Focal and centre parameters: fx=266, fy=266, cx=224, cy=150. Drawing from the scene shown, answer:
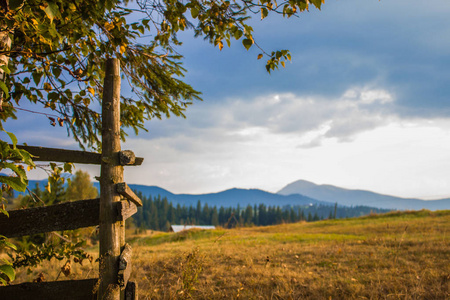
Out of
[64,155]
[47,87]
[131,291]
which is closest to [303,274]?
[131,291]

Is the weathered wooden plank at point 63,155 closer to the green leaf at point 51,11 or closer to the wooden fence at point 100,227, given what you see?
the wooden fence at point 100,227

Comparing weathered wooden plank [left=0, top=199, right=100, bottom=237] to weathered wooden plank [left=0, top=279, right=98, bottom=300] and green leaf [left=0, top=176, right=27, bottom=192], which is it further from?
green leaf [left=0, top=176, right=27, bottom=192]

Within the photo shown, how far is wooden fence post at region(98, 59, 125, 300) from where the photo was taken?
3021 millimetres

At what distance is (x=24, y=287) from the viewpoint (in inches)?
120

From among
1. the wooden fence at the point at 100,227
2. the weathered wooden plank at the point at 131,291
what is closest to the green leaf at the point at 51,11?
the wooden fence at the point at 100,227

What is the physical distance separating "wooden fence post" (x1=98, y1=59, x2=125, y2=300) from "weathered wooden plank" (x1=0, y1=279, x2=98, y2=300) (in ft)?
0.57

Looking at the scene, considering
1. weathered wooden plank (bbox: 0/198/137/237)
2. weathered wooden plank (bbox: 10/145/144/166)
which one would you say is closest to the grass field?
weathered wooden plank (bbox: 0/198/137/237)

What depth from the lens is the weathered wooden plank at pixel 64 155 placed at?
3.28m

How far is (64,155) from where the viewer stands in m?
3.33

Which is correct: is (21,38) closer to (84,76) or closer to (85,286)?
(84,76)

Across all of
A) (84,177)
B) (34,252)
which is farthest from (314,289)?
(84,177)

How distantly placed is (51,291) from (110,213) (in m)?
1.10

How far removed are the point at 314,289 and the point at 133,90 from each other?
202 inches

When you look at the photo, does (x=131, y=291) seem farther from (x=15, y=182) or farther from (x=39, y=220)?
(x=15, y=182)
